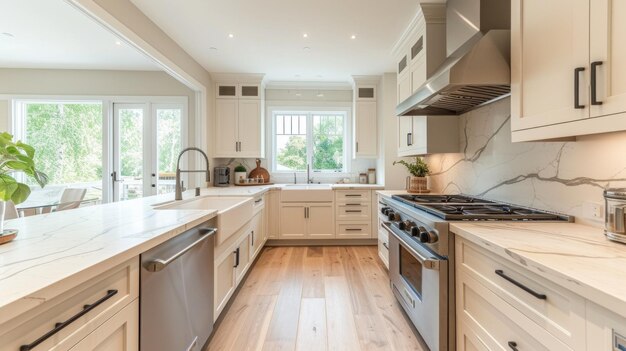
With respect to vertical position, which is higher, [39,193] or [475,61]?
[475,61]

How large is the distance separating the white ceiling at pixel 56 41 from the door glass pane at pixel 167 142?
728 mm

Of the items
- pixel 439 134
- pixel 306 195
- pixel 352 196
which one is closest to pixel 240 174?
pixel 306 195

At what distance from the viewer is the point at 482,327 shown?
1213mm

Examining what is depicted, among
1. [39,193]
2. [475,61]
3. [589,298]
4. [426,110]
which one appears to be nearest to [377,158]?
[426,110]

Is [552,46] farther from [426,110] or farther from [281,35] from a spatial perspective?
[281,35]

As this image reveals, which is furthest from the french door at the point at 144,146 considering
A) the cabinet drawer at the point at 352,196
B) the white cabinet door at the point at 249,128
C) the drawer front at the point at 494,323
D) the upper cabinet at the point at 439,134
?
the drawer front at the point at 494,323

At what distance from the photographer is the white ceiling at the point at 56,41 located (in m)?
2.52

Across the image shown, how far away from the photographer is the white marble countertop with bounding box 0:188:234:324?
0.63 metres

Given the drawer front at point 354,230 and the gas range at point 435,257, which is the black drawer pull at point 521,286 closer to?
the gas range at point 435,257

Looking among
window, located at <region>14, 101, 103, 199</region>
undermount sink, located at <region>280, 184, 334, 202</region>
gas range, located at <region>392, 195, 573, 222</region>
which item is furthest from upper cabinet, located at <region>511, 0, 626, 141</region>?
window, located at <region>14, 101, 103, 199</region>

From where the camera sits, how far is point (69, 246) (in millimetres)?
943

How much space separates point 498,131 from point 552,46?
885 mm

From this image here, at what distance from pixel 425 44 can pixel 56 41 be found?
4.13m

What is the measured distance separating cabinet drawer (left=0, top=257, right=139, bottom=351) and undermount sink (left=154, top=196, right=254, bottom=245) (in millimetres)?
797
